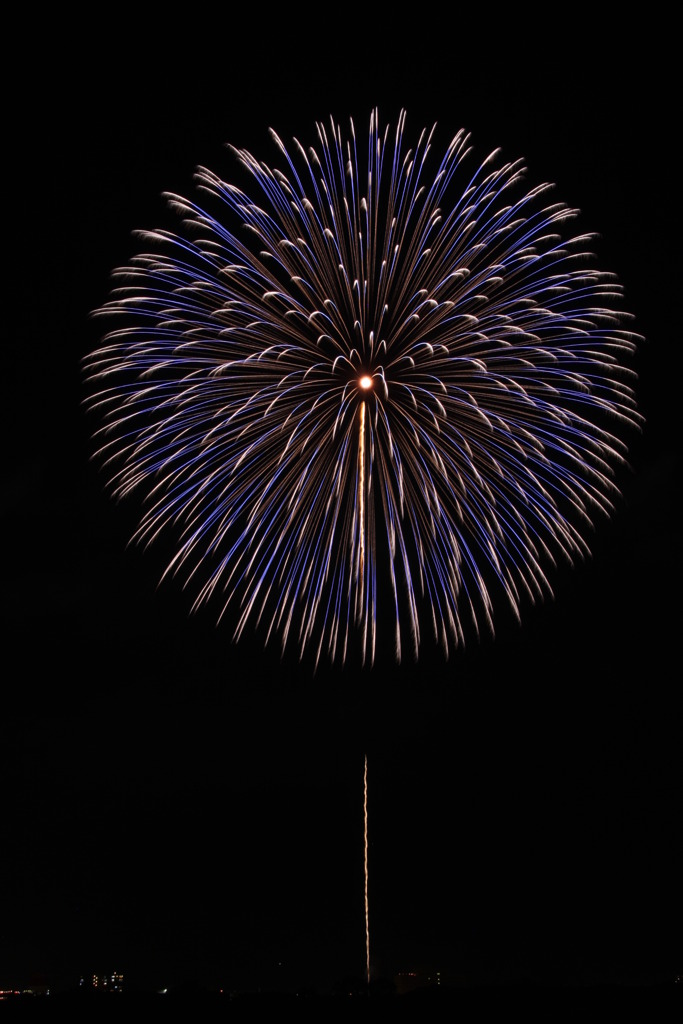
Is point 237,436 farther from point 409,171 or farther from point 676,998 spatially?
point 676,998

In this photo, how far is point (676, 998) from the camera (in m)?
35.6

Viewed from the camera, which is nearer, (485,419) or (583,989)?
(485,419)

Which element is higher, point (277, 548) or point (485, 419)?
point (485, 419)

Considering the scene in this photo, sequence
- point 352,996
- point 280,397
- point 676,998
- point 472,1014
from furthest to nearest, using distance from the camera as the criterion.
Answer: point 352,996, point 676,998, point 472,1014, point 280,397

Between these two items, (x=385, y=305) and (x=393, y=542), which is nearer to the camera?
(x=385, y=305)

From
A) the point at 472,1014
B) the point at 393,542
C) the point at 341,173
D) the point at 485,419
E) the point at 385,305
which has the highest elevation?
the point at 341,173

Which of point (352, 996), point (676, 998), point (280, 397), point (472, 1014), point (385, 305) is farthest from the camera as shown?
point (352, 996)

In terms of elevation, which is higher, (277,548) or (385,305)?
(385,305)

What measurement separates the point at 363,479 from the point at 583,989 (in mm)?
24668

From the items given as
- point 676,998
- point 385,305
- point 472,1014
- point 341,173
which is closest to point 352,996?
point 472,1014

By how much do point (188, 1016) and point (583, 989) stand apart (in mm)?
16542

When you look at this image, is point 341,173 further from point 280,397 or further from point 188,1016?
point 188,1016

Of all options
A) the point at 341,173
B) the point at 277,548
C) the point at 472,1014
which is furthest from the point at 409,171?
the point at 472,1014

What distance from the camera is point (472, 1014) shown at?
33031 mm
